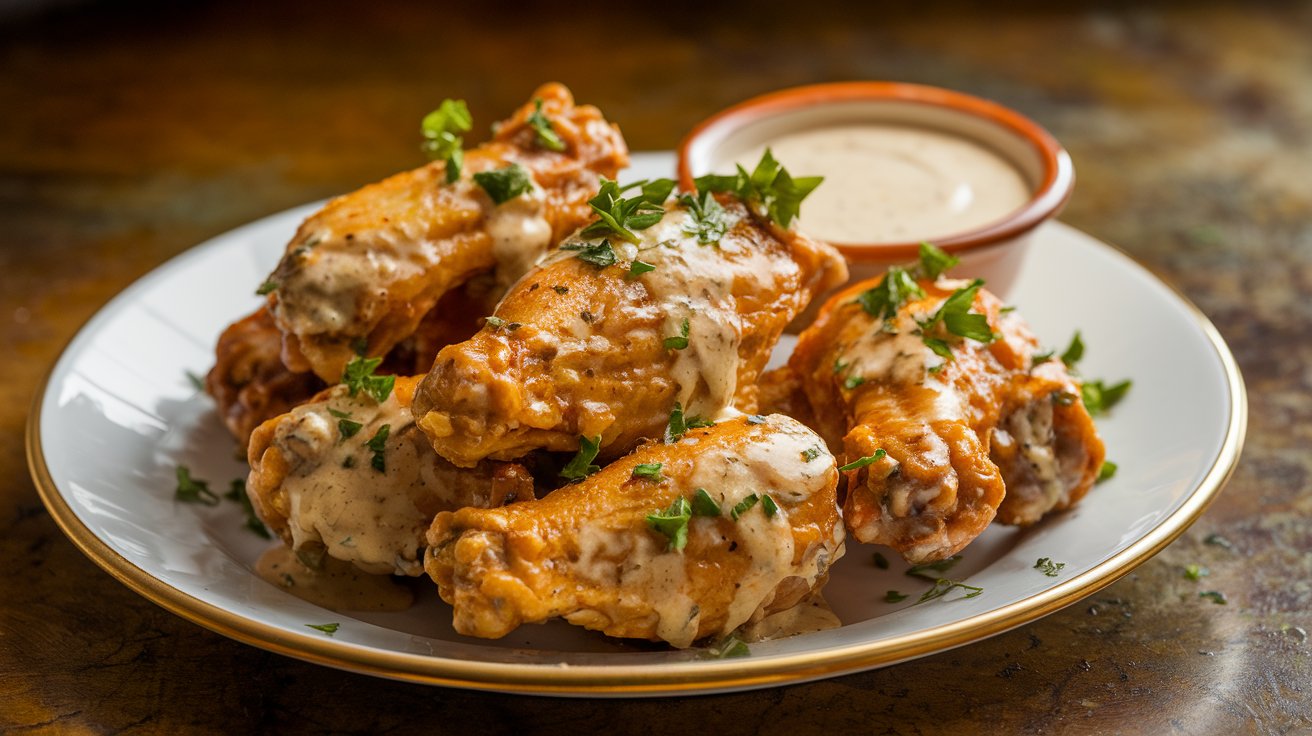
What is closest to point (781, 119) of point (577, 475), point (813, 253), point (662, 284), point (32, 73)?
point (813, 253)

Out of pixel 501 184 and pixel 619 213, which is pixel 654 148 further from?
pixel 619 213

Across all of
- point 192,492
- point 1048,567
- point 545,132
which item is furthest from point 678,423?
point 192,492

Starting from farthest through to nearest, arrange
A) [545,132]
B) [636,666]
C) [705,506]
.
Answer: [545,132] → [705,506] → [636,666]

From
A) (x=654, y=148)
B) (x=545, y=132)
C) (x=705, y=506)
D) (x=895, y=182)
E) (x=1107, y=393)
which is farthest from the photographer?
(x=654, y=148)

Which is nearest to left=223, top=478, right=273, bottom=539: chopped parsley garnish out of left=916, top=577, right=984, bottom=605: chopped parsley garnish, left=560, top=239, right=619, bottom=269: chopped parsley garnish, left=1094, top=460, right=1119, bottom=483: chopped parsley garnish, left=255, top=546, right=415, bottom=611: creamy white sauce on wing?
left=255, top=546, right=415, bottom=611: creamy white sauce on wing

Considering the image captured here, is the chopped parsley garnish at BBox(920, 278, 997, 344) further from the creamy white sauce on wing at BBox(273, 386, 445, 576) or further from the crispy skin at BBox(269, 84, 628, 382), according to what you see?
the creamy white sauce on wing at BBox(273, 386, 445, 576)

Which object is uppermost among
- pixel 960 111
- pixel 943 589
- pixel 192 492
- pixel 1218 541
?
pixel 960 111

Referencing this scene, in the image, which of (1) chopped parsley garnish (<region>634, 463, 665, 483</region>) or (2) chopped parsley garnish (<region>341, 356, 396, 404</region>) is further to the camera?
(2) chopped parsley garnish (<region>341, 356, 396, 404</region>)
